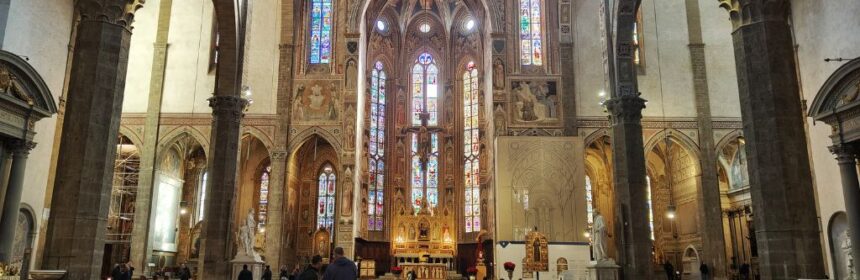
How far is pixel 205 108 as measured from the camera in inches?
1106

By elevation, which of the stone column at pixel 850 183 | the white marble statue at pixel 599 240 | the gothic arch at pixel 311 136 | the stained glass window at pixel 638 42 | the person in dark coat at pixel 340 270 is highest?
the stained glass window at pixel 638 42

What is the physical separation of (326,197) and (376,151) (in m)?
3.64

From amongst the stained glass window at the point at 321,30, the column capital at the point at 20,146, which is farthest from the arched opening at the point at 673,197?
the column capital at the point at 20,146

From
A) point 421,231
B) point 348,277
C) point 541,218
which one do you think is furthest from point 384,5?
point 348,277

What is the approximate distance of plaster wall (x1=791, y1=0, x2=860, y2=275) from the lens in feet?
52.3

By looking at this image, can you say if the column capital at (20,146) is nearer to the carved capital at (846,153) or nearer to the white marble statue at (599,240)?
the white marble statue at (599,240)

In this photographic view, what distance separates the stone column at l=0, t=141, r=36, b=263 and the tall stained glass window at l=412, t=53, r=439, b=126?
903 inches

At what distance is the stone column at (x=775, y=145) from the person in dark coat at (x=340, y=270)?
274 inches

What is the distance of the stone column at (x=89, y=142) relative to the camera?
10.6m

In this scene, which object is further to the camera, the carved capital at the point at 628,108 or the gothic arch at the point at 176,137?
the gothic arch at the point at 176,137

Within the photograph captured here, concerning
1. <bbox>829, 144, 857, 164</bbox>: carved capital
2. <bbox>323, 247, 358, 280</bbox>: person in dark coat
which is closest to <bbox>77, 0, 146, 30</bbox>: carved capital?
<bbox>323, 247, 358, 280</bbox>: person in dark coat

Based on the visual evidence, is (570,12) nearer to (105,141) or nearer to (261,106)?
(261,106)

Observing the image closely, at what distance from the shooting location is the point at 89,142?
434 inches

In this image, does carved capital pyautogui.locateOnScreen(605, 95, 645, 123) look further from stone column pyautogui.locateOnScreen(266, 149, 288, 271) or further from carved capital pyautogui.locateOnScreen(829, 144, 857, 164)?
stone column pyautogui.locateOnScreen(266, 149, 288, 271)
